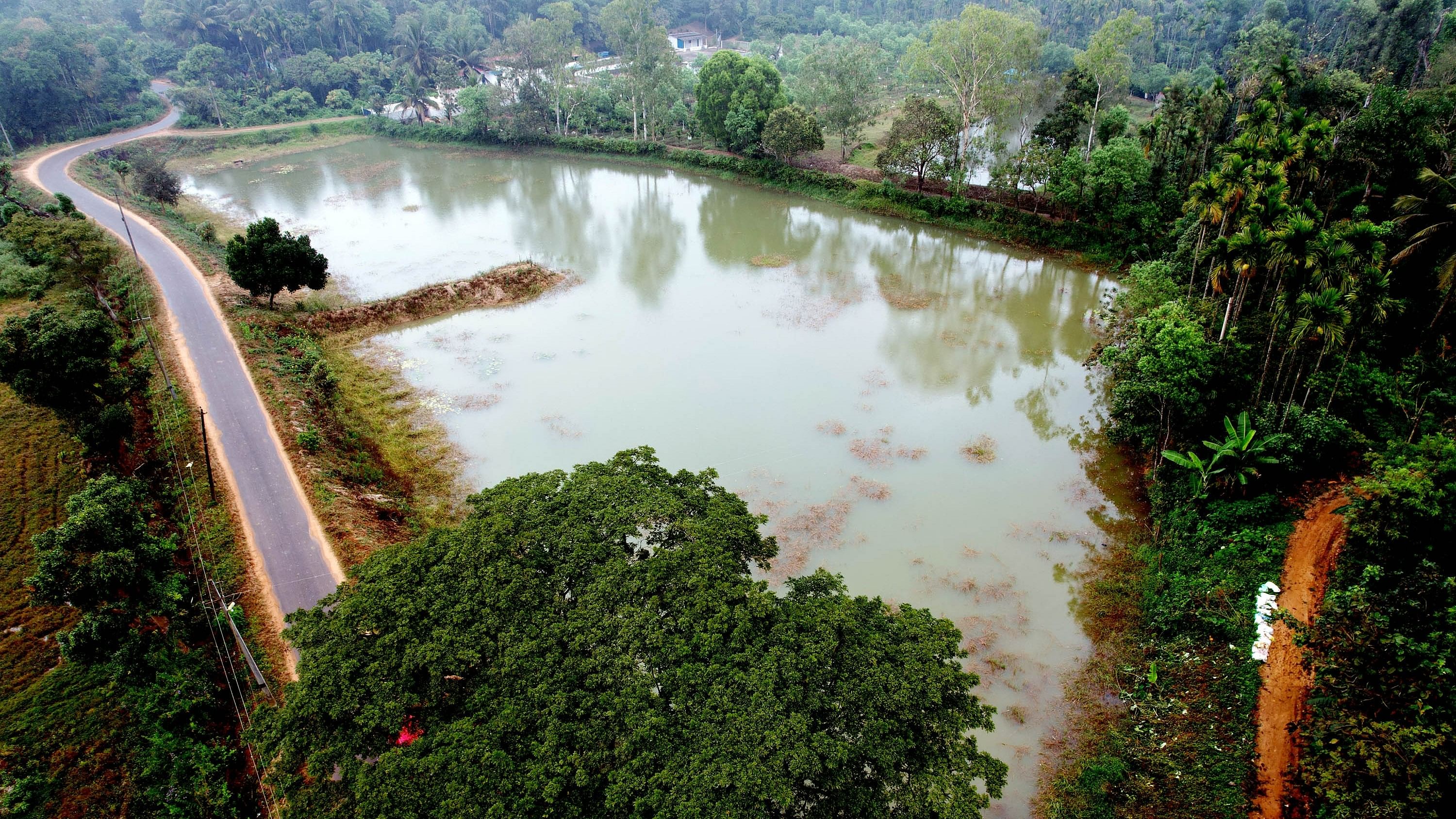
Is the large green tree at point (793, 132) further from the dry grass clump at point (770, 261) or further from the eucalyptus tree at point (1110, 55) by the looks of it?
the eucalyptus tree at point (1110, 55)

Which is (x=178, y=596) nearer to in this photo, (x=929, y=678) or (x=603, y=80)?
(x=929, y=678)

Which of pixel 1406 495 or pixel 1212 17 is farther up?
pixel 1212 17

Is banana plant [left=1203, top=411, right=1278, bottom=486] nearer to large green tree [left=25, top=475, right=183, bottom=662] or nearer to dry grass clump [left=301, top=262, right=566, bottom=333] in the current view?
large green tree [left=25, top=475, right=183, bottom=662]

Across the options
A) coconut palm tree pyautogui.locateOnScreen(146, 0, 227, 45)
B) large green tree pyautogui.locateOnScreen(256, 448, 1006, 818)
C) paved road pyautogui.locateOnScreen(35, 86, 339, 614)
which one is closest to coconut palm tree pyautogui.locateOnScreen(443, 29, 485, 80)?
coconut palm tree pyautogui.locateOnScreen(146, 0, 227, 45)

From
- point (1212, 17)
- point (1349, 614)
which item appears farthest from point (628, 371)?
point (1212, 17)

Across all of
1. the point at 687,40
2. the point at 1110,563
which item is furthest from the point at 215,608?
the point at 687,40

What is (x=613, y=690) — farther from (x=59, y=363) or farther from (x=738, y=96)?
(x=738, y=96)
